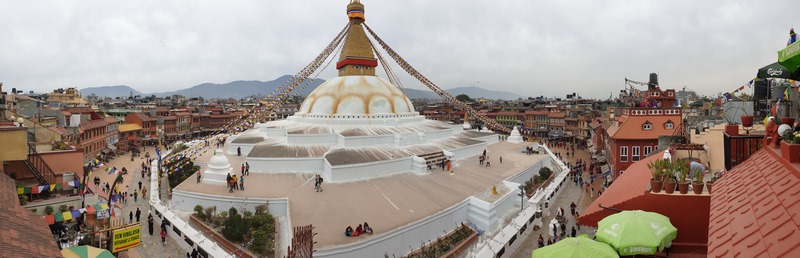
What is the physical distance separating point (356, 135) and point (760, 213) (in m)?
17.7

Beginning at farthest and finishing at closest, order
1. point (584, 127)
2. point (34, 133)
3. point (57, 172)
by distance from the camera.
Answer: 1. point (584, 127)
2. point (34, 133)
3. point (57, 172)

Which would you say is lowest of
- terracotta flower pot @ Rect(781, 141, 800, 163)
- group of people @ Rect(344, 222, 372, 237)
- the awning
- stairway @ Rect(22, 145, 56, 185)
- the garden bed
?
the garden bed

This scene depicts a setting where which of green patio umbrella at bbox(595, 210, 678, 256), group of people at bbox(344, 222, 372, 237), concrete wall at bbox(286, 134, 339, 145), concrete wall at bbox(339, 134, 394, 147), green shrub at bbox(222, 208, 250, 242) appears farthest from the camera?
concrete wall at bbox(286, 134, 339, 145)

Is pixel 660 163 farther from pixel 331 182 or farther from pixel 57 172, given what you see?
pixel 57 172

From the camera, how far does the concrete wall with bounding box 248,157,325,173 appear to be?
16.6 metres

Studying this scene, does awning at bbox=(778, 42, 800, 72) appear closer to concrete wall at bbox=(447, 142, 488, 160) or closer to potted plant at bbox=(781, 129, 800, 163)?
potted plant at bbox=(781, 129, 800, 163)

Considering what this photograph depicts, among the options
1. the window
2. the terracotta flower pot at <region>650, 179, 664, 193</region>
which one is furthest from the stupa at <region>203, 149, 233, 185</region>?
the window

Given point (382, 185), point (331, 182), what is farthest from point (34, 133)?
point (382, 185)

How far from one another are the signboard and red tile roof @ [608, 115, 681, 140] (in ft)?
68.6

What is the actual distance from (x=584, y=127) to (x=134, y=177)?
38121mm

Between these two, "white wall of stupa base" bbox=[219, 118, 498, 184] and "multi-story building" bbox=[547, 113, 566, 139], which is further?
"multi-story building" bbox=[547, 113, 566, 139]

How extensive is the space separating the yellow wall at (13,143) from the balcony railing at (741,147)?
50.7 ft

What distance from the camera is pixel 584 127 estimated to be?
39438mm

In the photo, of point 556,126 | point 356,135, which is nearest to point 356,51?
point 356,135
